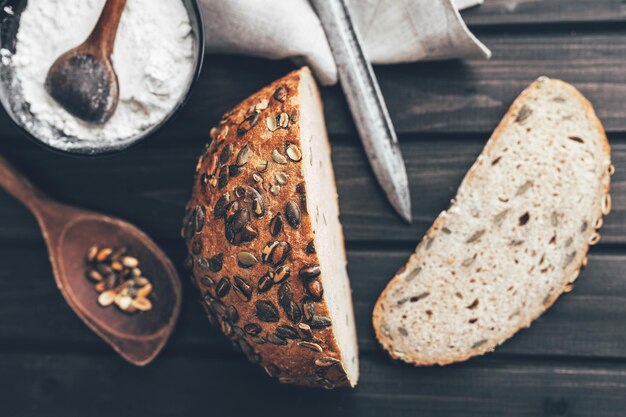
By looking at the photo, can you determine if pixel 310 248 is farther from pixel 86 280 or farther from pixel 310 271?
pixel 86 280

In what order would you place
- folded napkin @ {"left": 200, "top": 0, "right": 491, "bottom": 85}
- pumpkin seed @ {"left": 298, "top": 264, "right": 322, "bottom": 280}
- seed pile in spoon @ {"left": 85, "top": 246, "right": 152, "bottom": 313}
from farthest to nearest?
seed pile in spoon @ {"left": 85, "top": 246, "right": 152, "bottom": 313} → folded napkin @ {"left": 200, "top": 0, "right": 491, "bottom": 85} → pumpkin seed @ {"left": 298, "top": 264, "right": 322, "bottom": 280}

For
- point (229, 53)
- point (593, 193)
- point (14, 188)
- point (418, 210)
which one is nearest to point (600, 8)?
point (593, 193)

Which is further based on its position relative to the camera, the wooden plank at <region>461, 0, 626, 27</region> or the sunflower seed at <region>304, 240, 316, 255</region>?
the wooden plank at <region>461, 0, 626, 27</region>

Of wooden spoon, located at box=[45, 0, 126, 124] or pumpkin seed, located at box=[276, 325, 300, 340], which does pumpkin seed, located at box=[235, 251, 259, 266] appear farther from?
wooden spoon, located at box=[45, 0, 126, 124]

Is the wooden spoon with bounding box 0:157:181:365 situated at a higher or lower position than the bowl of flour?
lower

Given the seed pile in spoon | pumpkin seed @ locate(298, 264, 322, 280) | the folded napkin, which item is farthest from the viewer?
the seed pile in spoon

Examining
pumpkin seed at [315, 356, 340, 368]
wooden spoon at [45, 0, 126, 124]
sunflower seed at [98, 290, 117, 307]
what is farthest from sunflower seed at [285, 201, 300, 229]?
sunflower seed at [98, 290, 117, 307]

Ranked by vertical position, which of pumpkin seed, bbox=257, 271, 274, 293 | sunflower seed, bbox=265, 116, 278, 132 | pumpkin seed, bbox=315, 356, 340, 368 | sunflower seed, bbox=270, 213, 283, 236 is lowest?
pumpkin seed, bbox=315, 356, 340, 368
